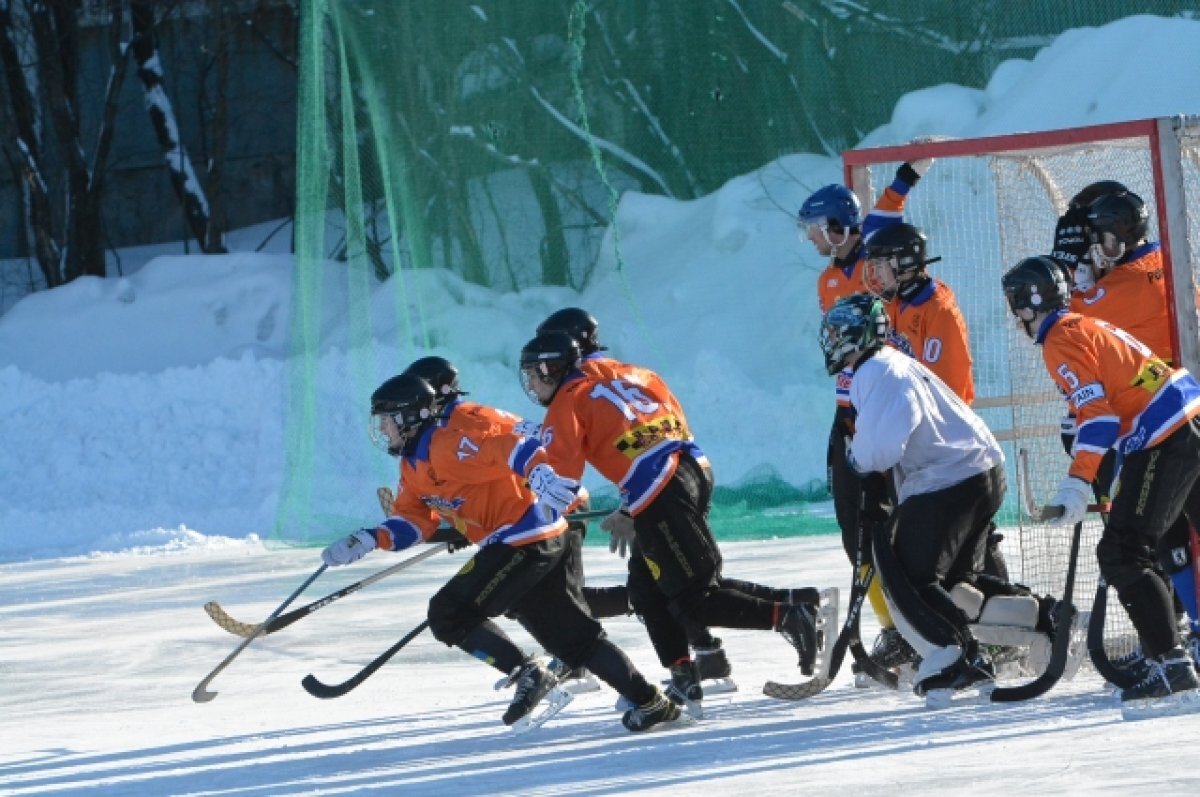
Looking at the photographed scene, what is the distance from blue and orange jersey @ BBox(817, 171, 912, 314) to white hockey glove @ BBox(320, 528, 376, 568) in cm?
156

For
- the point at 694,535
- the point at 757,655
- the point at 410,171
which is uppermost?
the point at 410,171

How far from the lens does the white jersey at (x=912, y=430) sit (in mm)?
4734

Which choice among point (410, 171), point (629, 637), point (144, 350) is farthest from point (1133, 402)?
point (144, 350)

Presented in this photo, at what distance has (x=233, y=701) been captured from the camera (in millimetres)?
6023

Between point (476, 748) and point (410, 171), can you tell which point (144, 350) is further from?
point (476, 748)

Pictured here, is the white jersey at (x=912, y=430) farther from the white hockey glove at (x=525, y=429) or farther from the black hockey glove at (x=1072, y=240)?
the white hockey glove at (x=525, y=429)

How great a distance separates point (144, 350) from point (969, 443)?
10.6m

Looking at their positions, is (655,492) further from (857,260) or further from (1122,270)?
(1122,270)

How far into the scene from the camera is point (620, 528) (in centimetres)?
528

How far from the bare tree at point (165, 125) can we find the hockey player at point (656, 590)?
1115 cm

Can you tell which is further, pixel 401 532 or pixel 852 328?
pixel 401 532

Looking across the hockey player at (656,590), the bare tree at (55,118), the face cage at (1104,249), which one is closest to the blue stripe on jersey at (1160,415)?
the face cage at (1104,249)

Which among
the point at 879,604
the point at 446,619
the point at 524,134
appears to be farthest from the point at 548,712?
the point at 524,134

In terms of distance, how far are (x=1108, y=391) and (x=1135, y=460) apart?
0.18 metres
